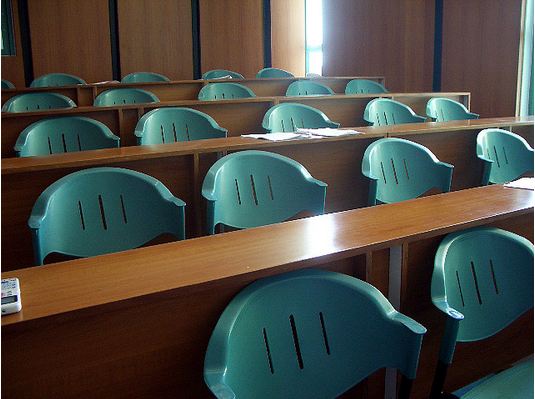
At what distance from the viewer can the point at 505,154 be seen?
11.2 ft

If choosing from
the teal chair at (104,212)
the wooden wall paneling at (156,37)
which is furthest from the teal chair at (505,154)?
the wooden wall paneling at (156,37)

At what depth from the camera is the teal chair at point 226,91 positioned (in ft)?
18.5

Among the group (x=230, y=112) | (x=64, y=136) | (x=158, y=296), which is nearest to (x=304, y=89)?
(x=230, y=112)

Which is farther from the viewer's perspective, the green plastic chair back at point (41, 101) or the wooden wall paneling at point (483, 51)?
the wooden wall paneling at point (483, 51)

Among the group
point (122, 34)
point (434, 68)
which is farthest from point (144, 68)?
point (434, 68)

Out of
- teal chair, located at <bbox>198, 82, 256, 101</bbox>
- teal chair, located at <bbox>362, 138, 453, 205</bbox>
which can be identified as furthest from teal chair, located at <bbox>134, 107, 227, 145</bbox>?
teal chair, located at <bbox>198, 82, 256, 101</bbox>

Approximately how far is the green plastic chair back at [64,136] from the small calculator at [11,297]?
2139 millimetres

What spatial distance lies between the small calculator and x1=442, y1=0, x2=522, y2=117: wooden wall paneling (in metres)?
6.48

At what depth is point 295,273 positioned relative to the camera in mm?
1250

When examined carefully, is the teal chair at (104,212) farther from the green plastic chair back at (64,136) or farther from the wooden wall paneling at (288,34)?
the wooden wall paneling at (288,34)

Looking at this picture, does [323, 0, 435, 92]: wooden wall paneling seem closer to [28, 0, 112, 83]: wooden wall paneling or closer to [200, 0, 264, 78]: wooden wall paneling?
[200, 0, 264, 78]: wooden wall paneling

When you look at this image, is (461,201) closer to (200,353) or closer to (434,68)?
(200,353)

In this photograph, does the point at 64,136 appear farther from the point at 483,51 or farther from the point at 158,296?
the point at 483,51

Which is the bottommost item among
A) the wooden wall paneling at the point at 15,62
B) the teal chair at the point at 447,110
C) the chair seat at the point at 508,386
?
the chair seat at the point at 508,386
